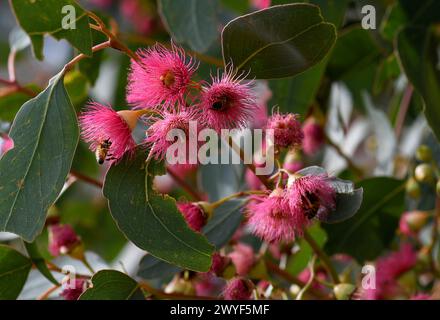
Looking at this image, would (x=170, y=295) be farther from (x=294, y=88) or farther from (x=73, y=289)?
(x=294, y=88)

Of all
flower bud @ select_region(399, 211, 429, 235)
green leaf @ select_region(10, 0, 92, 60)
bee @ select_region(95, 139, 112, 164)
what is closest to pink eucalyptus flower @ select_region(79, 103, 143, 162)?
bee @ select_region(95, 139, 112, 164)

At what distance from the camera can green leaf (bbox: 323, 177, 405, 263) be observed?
1.75 metres

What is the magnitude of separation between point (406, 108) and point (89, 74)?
865 millimetres

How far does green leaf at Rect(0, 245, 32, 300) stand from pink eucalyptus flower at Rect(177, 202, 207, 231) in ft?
1.27

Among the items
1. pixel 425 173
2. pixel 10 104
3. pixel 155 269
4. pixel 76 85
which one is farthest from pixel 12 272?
pixel 425 173

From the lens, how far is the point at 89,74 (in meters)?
1.76

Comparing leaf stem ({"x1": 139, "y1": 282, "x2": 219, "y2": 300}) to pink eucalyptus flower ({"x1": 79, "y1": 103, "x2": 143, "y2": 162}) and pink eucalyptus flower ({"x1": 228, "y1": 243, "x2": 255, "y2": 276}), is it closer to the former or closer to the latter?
pink eucalyptus flower ({"x1": 228, "y1": 243, "x2": 255, "y2": 276})

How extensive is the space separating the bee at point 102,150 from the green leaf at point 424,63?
2.24ft

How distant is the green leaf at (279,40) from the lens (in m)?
1.25

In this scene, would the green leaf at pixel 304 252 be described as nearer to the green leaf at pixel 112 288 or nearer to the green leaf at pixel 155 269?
the green leaf at pixel 155 269

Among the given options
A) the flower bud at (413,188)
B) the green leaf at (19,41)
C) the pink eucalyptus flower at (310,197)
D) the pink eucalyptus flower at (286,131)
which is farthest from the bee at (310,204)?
the green leaf at (19,41)

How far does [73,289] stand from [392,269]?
0.80 meters
